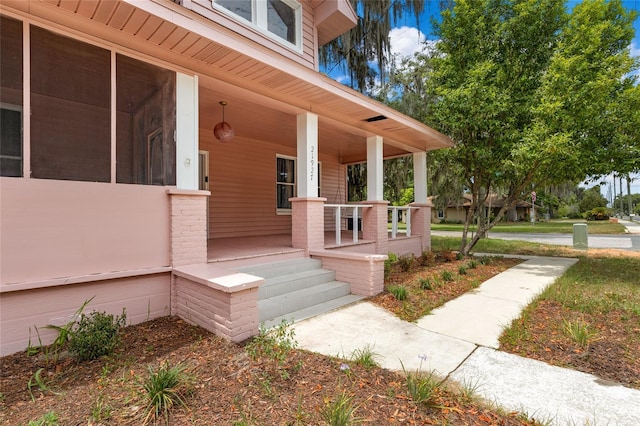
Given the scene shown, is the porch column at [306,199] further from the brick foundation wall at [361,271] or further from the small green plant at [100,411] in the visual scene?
the small green plant at [100,411]

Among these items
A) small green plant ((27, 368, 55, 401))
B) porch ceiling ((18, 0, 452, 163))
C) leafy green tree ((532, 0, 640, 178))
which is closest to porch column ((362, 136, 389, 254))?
porch ceiling ((18, 0, 452, 163))

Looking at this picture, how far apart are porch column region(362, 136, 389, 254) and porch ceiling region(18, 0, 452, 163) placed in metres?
0.41

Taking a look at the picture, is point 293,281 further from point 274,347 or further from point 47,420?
point 47,420

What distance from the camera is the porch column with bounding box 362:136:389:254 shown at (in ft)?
25.4

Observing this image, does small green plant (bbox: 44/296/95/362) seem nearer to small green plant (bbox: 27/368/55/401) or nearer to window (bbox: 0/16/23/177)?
small green plant (bbox: 27/368/55/401)

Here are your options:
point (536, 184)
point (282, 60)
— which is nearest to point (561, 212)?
point (536, 184)

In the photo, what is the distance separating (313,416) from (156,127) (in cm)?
407

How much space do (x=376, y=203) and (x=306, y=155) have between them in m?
2.52

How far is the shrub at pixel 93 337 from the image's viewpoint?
9.92 ft

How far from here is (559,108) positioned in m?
6.64

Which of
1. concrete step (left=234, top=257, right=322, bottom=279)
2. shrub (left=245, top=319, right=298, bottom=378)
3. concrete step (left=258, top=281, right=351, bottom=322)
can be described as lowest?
shrub (left=245, top=319, right=298, bottom=378)

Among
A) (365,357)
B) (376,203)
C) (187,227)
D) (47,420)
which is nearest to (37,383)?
(47,420)

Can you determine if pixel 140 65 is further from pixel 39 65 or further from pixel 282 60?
pixel 282 60

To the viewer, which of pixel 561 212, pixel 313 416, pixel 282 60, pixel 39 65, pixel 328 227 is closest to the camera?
pixel 313 416
